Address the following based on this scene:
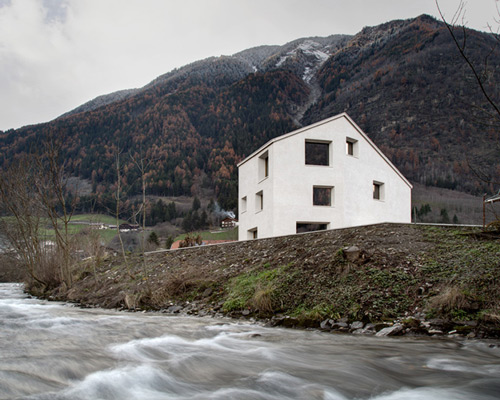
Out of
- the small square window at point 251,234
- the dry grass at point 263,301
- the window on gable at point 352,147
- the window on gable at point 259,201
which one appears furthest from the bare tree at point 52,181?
the window on gable at point 352,147

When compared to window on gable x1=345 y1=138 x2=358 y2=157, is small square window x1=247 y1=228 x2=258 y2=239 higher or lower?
lower

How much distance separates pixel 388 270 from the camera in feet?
37.6

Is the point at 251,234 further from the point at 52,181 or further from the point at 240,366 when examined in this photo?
the point at 240,366

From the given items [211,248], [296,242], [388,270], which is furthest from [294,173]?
[388,270]

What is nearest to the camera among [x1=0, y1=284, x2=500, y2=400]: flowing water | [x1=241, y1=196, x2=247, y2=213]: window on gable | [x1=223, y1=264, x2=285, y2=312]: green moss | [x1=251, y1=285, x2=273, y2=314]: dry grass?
[x1=0, y1=284, x2=500, y2=400]: flowing water

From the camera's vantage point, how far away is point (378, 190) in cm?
3106

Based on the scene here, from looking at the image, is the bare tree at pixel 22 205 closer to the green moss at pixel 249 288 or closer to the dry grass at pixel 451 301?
the green moss at pixel 249 288

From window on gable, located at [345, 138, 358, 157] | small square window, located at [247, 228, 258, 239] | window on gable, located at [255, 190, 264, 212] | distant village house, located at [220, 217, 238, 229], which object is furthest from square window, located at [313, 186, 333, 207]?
distant village house, located at [220, 217, 238, 229]

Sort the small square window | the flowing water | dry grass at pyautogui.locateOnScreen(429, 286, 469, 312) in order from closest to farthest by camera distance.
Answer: the flowing water, dry grass at pyautogui.locateOnScreen(429, 286, 469, 312), the small square window

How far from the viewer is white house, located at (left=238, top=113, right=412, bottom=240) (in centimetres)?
2666

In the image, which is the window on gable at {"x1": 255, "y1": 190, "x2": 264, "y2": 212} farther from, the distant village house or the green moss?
the distant village house

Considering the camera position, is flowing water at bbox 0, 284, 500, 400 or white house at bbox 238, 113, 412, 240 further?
white house at bbox 238, 113, 412, 240

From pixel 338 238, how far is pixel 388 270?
4.57 m

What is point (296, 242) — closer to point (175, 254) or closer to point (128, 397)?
point (175, 254)
